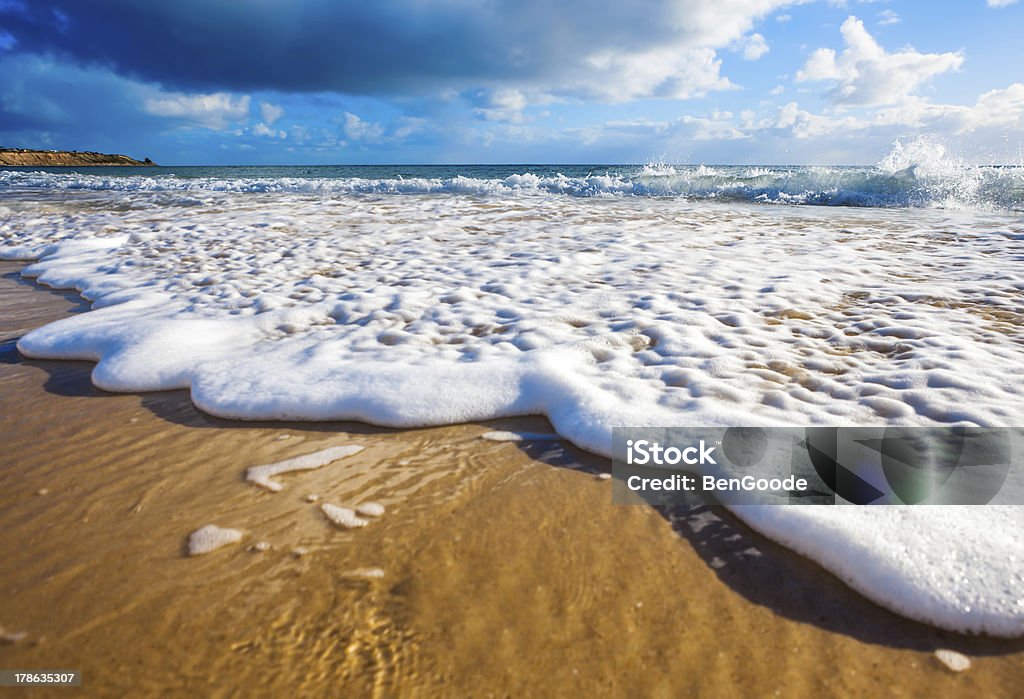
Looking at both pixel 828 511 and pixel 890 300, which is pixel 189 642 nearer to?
pixel 828 511

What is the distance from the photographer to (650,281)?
4309mm

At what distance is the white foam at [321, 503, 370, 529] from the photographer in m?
1.68

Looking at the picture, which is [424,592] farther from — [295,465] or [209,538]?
[295,465]

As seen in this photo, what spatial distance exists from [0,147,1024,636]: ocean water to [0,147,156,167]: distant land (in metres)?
66.5

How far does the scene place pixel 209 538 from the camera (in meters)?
1.62

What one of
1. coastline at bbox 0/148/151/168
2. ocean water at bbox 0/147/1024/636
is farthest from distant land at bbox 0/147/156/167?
ocean water at bbox 0/147/1024/636

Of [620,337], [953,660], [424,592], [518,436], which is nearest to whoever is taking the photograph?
[953,660]

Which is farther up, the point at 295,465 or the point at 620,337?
the point at 620,337

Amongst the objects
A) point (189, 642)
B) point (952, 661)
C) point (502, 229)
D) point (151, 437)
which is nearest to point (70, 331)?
point (151, 437)

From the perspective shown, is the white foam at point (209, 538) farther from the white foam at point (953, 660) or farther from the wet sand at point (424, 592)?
the white foam at point (953, 660)

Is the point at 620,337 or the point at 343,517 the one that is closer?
the point at 343,517

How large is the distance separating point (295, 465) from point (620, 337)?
1849 mm

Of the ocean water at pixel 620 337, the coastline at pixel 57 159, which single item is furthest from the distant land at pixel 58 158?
the ocean water at pixel 620 337

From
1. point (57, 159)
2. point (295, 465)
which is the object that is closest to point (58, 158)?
point (57, 159)
